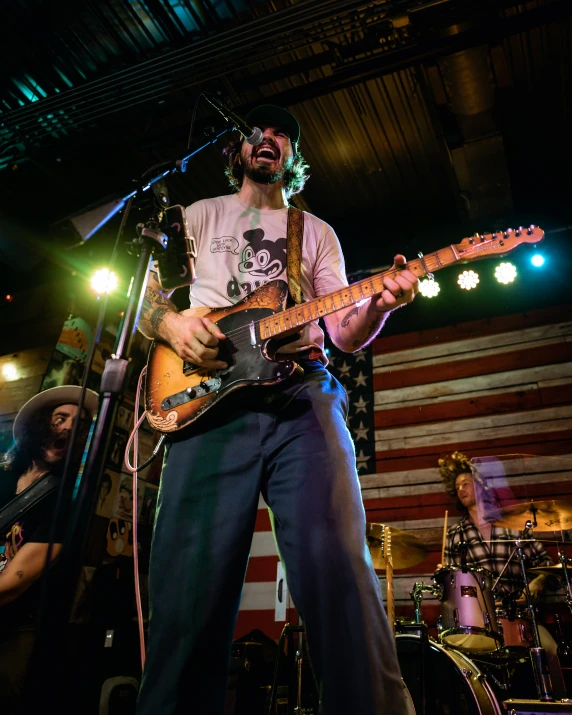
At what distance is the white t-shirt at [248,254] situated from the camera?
86.6 inches

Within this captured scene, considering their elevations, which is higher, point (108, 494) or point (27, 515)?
point (108, 494)

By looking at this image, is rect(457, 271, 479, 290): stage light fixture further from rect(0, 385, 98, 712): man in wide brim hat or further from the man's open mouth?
rect(0, 385, 98, 712): man in wide brim hat


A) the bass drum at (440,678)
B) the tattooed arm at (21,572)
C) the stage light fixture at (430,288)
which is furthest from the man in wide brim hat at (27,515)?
the stage light fixture at (430,288)

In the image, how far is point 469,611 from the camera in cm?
429

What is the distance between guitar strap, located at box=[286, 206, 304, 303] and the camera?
6.94 ft

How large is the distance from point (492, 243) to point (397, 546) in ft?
11.4

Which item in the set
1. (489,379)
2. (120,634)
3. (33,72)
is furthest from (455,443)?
(33,72)

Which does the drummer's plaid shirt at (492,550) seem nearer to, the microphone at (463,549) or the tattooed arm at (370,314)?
the microphone at (463,549)

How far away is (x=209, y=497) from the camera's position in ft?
5.16

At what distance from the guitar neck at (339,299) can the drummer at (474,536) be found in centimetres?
436

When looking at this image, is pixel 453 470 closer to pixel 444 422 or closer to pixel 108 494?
pixel 444 422

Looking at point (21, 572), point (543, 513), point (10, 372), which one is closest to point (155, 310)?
point (21, 572)

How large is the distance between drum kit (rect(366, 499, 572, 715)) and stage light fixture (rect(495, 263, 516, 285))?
2.80 metres

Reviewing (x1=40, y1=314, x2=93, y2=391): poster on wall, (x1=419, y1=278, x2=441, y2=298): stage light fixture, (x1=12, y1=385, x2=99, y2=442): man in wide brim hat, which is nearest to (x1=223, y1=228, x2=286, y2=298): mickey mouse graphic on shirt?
(x1=12, y1=385, x2=99, y2=442): man in wide brim hat
